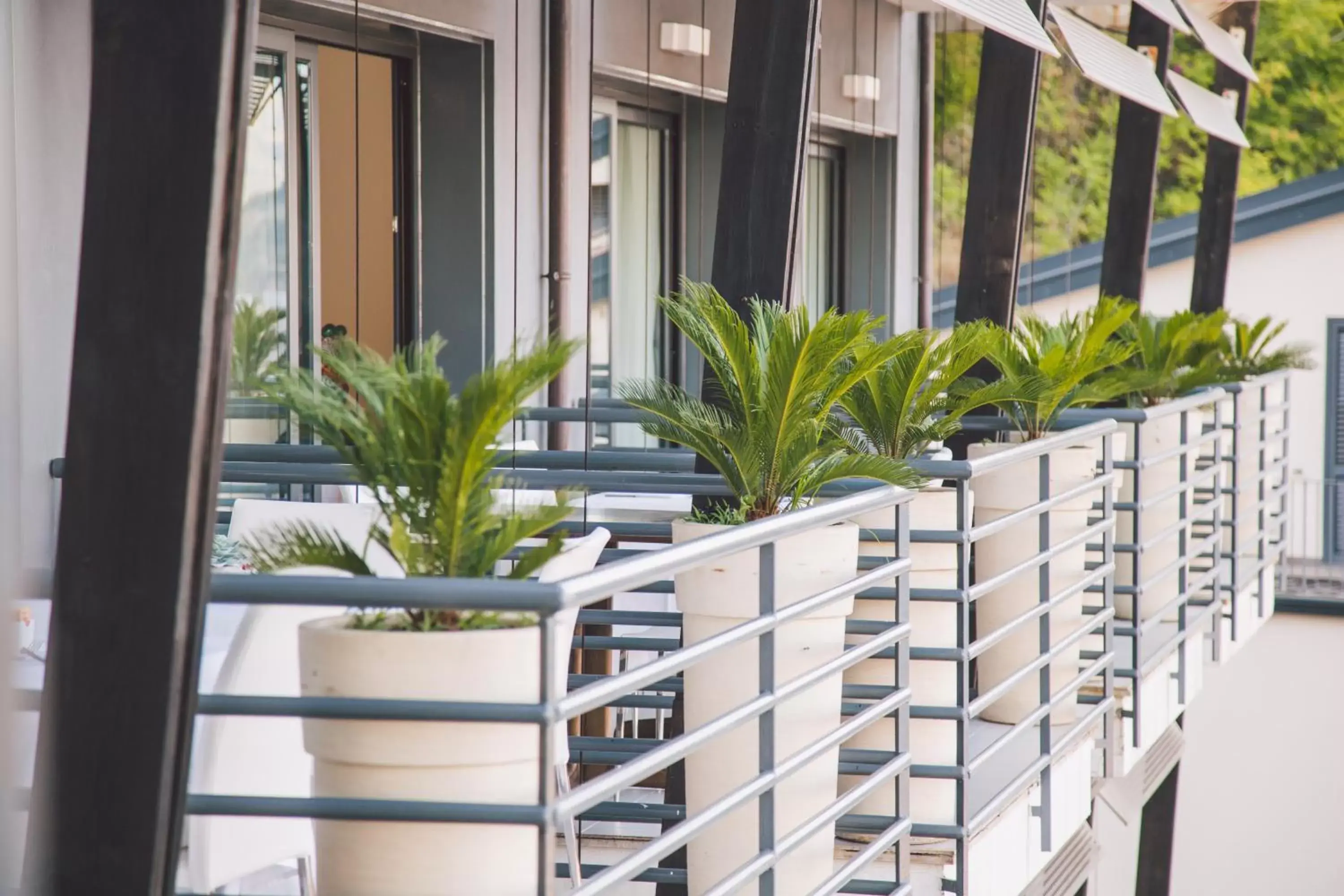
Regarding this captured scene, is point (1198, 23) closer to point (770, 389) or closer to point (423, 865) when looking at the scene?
point (770, 389)

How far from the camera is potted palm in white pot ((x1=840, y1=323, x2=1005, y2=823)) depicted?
159 inches

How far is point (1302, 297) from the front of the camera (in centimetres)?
1498

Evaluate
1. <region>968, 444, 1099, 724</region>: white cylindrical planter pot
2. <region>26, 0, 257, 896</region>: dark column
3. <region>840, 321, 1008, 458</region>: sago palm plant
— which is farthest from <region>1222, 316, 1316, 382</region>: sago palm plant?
<region>26, 0, 257, 896</region>: dark column

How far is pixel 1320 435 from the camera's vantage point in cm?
1487

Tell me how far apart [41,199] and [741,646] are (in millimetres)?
2413

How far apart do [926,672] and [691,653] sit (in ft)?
5.95

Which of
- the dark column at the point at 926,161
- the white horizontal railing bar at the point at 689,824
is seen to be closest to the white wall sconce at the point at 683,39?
the dark column at the point at 926,161

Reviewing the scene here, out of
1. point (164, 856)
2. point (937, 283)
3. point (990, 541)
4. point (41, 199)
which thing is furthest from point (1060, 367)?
point (937, 283)

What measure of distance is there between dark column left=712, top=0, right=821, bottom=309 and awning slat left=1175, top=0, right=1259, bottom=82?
18.5 feet

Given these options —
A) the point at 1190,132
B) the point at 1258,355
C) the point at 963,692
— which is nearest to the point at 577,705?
the point at 963,692

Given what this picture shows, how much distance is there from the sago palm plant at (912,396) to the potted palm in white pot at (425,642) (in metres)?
2.00

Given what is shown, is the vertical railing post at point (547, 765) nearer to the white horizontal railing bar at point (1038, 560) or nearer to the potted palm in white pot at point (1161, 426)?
the white horizontal railing bar at point (1038, 560)

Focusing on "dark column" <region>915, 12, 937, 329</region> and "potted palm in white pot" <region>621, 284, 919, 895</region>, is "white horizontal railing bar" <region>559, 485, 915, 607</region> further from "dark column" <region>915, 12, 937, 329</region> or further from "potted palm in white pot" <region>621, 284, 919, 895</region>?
"dark column" <region>915, 12, 937, 329</region>

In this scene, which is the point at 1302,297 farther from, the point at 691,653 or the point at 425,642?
the point at 425,642
